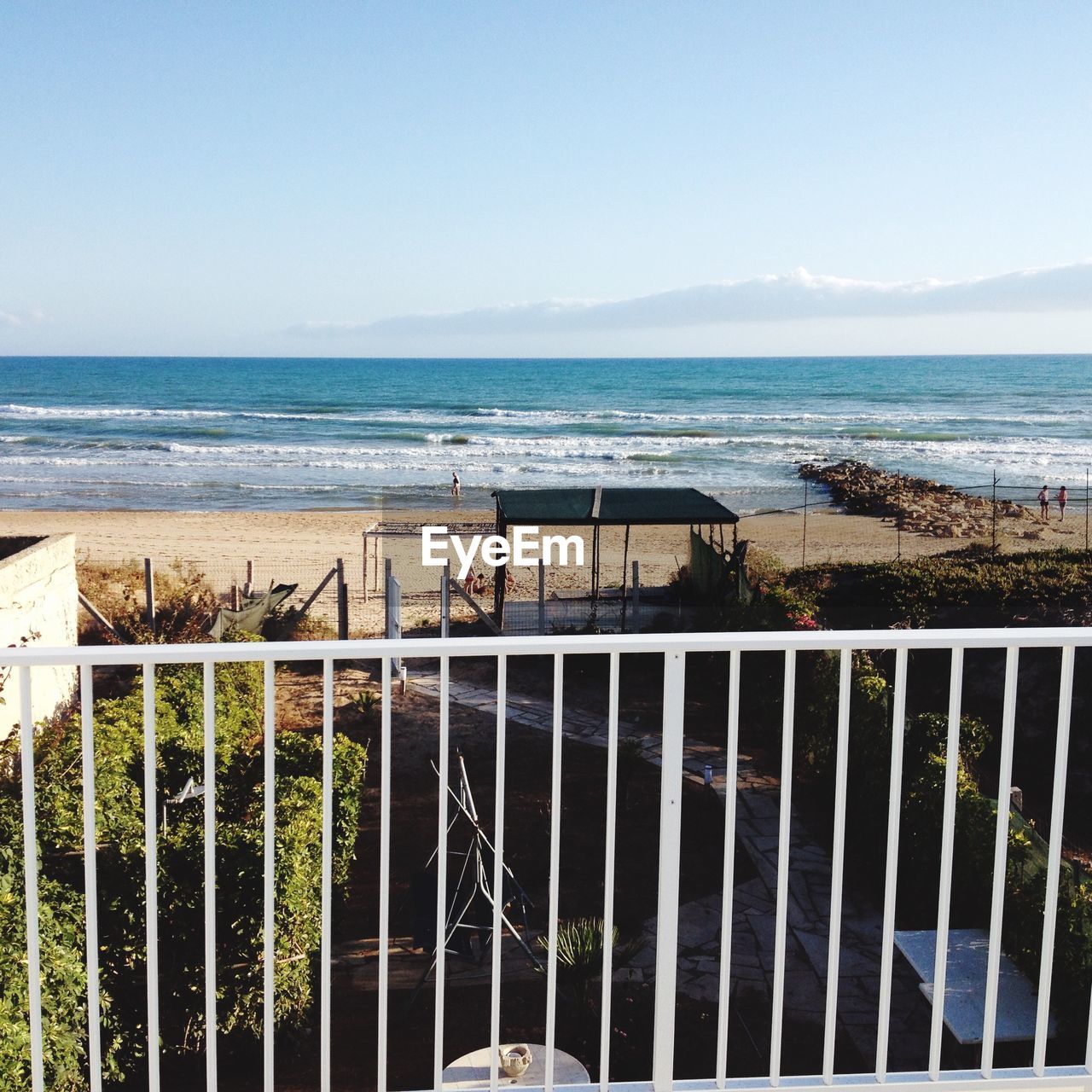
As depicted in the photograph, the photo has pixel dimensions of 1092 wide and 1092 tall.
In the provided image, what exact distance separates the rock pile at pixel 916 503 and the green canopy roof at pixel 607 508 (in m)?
8.64

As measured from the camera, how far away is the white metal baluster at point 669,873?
160 cm

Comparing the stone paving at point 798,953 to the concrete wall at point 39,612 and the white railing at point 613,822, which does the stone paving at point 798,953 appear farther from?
the concrete wall at point 39,612

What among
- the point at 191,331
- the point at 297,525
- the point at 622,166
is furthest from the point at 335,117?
the point at 191,331

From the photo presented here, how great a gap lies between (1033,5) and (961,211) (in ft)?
109

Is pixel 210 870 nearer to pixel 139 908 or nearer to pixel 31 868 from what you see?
pixel 31 868

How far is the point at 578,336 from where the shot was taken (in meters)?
65.3

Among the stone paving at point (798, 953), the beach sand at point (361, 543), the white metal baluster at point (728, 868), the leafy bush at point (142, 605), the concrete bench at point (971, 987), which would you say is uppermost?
the white metal baluster at point (728, 868)

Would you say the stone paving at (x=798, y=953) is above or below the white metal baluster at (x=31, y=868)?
below

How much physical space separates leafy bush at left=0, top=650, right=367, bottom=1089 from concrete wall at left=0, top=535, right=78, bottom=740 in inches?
101

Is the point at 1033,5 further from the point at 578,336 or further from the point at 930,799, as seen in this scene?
the point at 578,336

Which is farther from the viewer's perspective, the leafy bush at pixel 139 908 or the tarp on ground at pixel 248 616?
the tarp on ground at pixel 248 616

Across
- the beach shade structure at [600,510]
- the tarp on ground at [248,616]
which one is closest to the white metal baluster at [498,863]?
the tarp on ground at [248,616]

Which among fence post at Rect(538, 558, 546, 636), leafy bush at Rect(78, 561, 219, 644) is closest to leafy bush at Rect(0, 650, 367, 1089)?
leafy bush at Rect(78, 561, 219, 644)

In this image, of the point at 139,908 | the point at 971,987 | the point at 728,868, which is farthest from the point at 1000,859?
the point at 139,908
